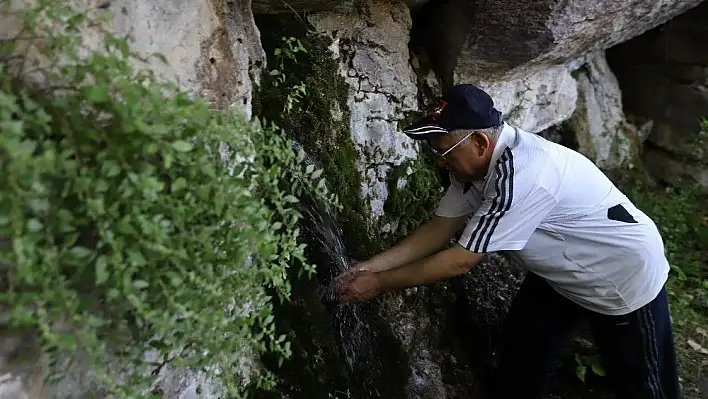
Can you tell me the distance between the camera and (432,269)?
2.08 metres

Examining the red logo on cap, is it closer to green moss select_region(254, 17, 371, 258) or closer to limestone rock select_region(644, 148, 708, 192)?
green moss select_region(254, 17, 371, 258)

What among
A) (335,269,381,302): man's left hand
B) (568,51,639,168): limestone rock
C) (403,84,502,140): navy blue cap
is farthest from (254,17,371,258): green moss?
(568,51,639,168): limestone rock

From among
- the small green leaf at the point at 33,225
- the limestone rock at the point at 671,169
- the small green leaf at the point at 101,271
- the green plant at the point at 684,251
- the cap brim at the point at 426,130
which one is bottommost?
the green plant at the point at 684,251

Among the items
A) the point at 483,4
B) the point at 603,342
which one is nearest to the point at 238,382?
the point at 603,342

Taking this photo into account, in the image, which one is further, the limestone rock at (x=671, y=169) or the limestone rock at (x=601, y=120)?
the limestone rock at (x=671, y=169)

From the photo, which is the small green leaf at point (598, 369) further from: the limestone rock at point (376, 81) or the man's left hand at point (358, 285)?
the man's left hand at point (358, 285)

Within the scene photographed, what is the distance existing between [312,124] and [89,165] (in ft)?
4.51

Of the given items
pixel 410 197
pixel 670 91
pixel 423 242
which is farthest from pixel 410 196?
pixel 670 91

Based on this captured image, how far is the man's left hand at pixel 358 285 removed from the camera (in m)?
2.17

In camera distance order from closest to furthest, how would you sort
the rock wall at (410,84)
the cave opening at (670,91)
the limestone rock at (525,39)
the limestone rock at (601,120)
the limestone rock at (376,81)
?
the rock wall at (410,84)
the limestone rock at (376,81)
the limestone rock at (525,39)
the limestone rock at (601,120)
the cave opening at (670,91)

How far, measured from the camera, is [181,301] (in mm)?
1295

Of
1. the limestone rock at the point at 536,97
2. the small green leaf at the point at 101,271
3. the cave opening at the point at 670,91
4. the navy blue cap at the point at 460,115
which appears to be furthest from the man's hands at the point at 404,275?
the cave opening at the point at 670,91

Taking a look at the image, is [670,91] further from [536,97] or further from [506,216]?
[506,216]

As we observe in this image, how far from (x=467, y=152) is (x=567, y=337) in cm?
102
